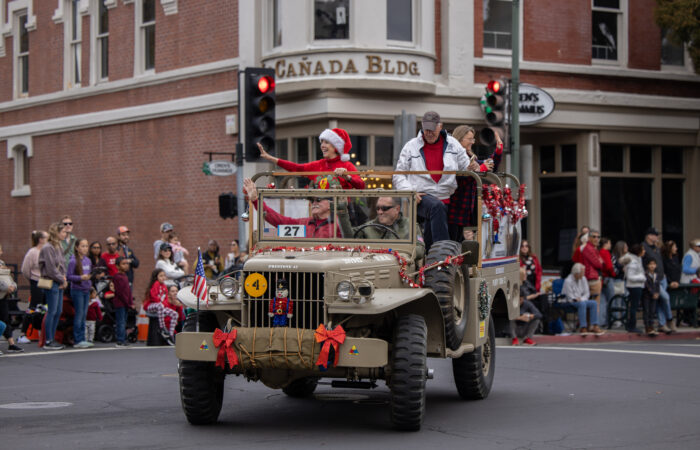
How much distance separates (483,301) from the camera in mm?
10266

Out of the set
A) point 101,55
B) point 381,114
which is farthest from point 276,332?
point 101,55

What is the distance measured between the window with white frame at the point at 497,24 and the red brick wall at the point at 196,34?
5.29 m

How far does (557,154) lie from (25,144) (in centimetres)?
1464

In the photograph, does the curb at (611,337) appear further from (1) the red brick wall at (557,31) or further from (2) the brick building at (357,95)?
(1) the red brick wall at (557,31)

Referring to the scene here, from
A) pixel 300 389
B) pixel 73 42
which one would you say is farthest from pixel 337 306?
pixel 73 42

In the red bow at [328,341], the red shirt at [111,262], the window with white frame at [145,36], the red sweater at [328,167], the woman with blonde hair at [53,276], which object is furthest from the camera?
the window with white frame at [145,36]

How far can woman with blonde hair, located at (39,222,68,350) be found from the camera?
16453 mm

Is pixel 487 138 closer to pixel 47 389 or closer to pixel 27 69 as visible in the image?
pixel 47 389

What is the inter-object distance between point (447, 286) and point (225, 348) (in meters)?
1.97

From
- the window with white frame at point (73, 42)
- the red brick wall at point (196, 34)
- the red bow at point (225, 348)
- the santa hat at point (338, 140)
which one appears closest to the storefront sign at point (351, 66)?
the red brick wall at point (196, 34)

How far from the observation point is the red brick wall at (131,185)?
24.3 m

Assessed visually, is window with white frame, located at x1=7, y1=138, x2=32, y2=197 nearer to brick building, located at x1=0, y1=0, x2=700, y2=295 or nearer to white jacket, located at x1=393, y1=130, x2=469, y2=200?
brick building, located at x1=0, y1=0, x2=700, y2=295

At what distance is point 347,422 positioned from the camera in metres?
9.31

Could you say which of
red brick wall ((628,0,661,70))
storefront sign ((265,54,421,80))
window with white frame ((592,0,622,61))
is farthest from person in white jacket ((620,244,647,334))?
→ red brick wall ((628,0,661,70))
